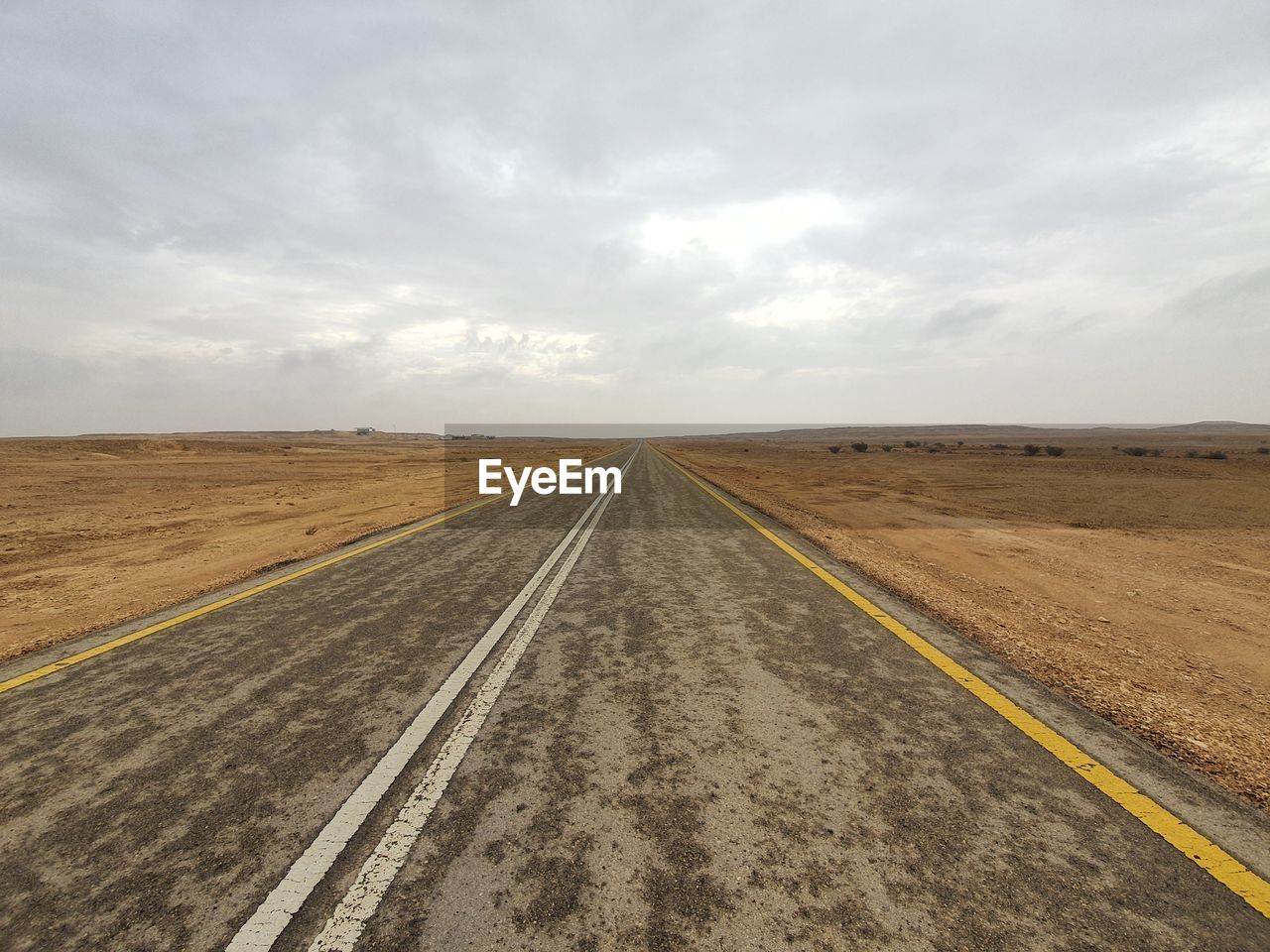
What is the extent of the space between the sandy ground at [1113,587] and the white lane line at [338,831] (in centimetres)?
408

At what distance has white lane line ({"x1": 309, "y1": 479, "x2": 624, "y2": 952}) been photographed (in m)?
1.77

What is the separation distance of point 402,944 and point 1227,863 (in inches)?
120

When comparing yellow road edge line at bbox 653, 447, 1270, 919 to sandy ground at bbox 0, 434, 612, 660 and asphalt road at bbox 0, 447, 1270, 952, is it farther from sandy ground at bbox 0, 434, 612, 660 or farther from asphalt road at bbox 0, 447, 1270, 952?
sandy ground at bbox 0, 434, 612, 660

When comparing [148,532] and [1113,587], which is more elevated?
[1113,587]

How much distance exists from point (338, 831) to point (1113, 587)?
8.25m

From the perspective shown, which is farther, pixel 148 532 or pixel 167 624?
pixel 148 532

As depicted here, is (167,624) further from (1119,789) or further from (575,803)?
(1119,789)

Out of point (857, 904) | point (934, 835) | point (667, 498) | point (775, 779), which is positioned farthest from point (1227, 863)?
point (667, 498)

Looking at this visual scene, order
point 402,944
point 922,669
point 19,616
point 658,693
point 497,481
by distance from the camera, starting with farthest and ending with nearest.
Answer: point 497,481, point 19,616, point 922,669, point 658,693, point 402,944

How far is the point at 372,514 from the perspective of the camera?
12.5 m

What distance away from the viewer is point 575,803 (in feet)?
7.96

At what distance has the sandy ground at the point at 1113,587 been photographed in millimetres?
3346

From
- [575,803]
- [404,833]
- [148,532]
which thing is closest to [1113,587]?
[575,803]

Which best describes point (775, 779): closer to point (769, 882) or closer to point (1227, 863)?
point (769, 882)
